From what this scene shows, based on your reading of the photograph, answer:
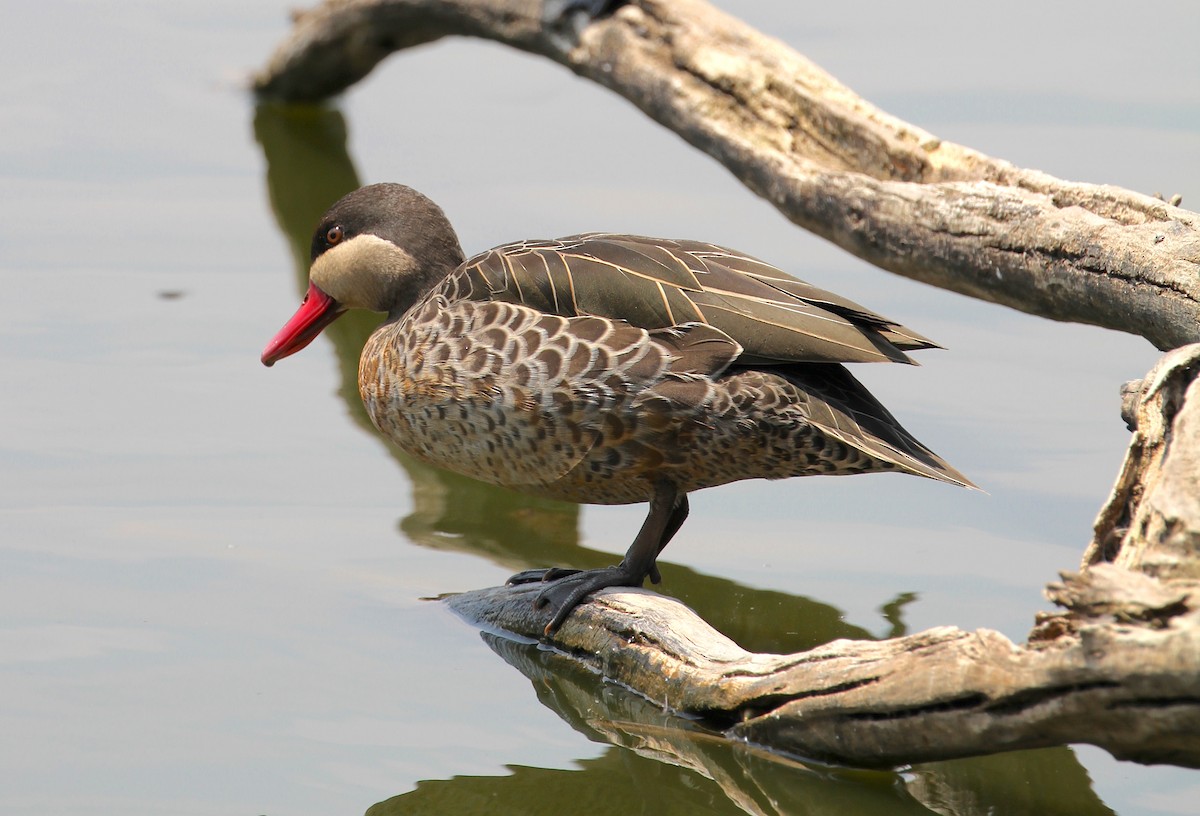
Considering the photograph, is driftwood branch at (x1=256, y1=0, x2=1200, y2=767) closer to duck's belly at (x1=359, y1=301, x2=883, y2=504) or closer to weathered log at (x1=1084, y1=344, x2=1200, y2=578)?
weathered log at (x1=1084, y1=344, x2=1200, y2=578)

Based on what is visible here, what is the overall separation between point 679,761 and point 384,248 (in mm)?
2221

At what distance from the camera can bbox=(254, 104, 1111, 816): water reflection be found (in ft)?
13.3

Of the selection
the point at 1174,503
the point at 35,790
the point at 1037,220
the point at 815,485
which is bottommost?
the point at 35,790

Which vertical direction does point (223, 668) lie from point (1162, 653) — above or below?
below

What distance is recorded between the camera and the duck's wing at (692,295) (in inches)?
179

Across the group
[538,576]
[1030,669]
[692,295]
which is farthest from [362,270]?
[1030,669]

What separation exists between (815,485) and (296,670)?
241 centimetres

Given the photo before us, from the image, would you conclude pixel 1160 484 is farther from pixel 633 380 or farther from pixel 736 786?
pixel 633 380

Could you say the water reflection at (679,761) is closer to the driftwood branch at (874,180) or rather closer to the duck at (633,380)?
the duck at (633,380)

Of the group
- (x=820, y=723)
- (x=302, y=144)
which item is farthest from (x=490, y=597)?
(x=302, y=144)

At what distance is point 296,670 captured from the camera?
4.75 meters

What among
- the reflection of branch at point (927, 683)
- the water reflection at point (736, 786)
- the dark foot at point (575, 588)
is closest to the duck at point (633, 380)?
the dark foot at point (575, 588)

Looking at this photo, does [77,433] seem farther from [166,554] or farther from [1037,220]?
[1037,220]

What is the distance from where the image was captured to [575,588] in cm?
489
